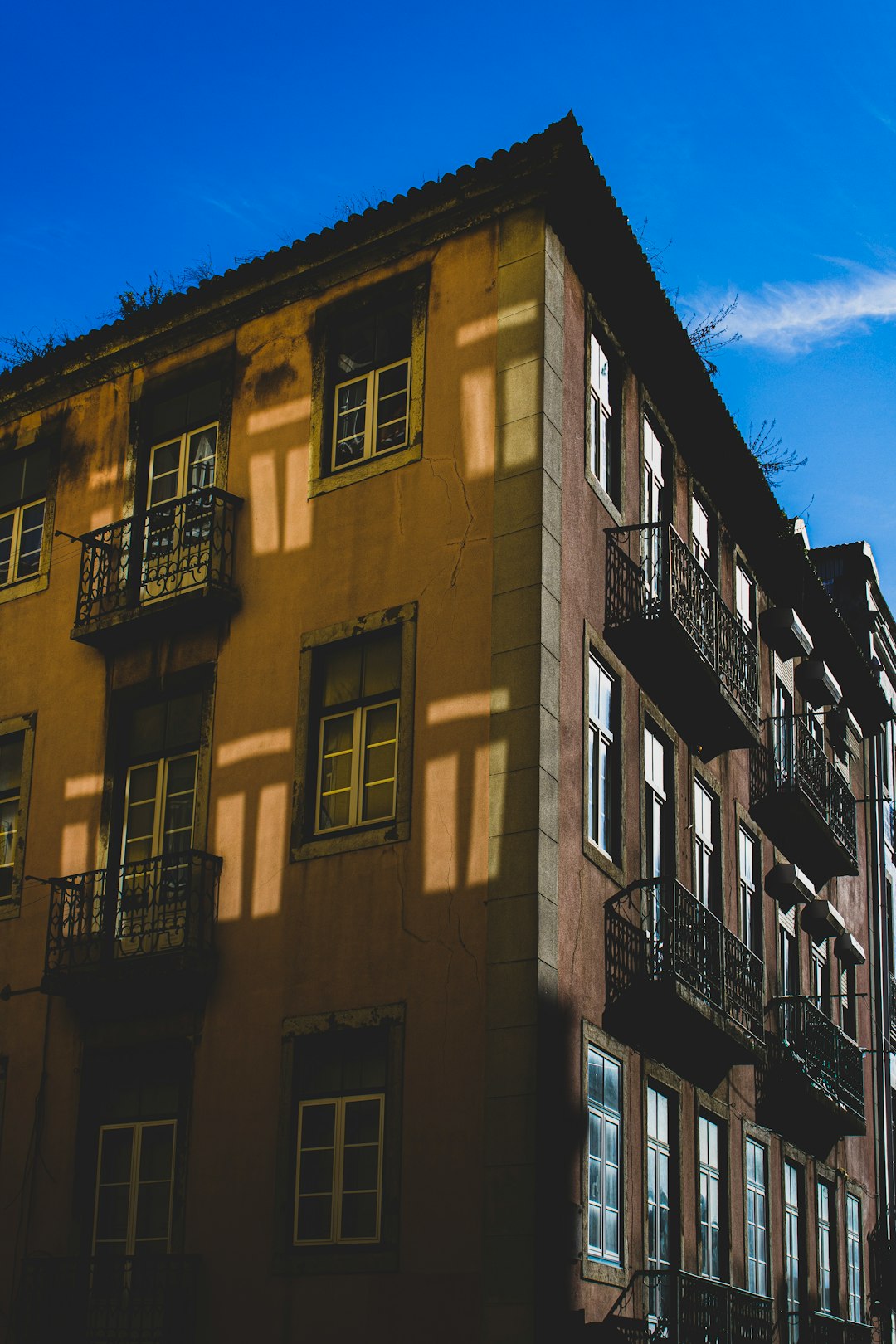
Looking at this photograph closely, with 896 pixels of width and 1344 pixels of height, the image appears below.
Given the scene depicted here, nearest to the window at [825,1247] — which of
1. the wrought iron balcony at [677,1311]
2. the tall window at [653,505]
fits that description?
the wrought iron balcony at [677,1311]

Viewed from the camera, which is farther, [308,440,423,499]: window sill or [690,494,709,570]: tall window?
[690,494,709,570]: tall window

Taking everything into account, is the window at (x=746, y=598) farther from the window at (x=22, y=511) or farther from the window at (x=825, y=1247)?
the window at (x=22, y=511)

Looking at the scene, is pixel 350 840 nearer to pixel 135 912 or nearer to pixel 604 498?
pixel 135 912

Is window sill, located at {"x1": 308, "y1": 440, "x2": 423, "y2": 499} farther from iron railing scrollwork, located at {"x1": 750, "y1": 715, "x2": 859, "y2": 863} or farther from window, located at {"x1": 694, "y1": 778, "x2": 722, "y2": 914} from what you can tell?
iron railing scrollwork, located at {"x1": 750, "y1": 715, "x2": 859, "y2": 863}

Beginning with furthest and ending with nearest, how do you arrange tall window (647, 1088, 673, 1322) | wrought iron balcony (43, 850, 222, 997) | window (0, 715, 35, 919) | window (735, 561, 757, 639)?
1. window (735, 561, 757, 639)
2. window (0, 715, 35, 919)
3. tall window (647, 1088, 673, 1322)
4. wrought iron balcony (43, 850, 222, 997)

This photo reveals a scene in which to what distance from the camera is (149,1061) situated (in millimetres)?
16031

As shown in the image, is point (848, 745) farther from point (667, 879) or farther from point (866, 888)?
point (667, 879)

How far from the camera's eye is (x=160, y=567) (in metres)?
17.5

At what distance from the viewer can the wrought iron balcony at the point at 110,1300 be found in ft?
47.9

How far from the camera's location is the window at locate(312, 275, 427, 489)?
16.7 m

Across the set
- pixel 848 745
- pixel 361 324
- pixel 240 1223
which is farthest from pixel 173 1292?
pixel 848 745

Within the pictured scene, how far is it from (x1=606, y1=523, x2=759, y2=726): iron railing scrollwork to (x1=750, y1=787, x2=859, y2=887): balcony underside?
2934mm

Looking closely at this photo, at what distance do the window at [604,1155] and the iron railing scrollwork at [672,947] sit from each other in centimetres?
70

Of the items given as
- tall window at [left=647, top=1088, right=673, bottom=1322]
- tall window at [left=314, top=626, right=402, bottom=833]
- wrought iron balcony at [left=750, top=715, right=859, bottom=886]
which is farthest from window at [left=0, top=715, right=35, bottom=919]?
wrought iron balcony at [left=750, top=715, right=859, bottom=886]
